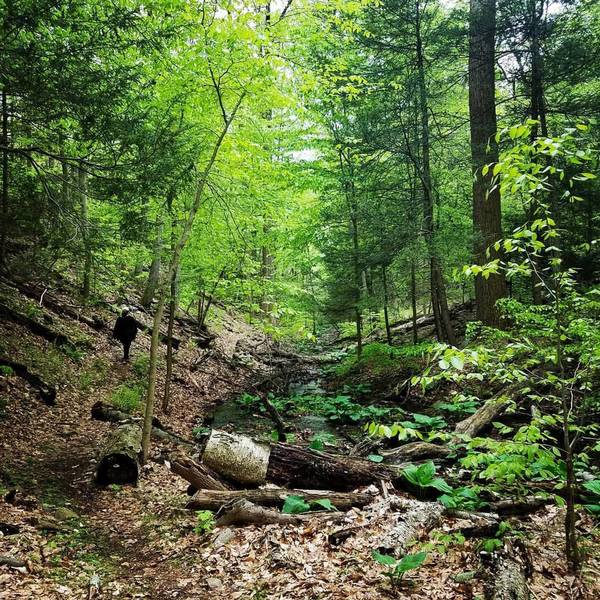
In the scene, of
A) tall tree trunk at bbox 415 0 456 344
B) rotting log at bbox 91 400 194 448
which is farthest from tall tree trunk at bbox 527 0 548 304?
rotting log at bbox 91 400 194 448

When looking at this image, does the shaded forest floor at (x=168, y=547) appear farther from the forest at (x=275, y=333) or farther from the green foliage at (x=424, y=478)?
the green foliage at (x=424, y=478)

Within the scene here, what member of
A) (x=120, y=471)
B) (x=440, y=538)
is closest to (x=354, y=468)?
(x=440, y=538)

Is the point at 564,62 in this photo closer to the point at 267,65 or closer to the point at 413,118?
the point at 413,118

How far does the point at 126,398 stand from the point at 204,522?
18.4 feet

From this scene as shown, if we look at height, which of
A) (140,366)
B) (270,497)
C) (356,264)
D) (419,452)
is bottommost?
(419,452)

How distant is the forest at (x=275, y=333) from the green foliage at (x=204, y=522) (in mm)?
30

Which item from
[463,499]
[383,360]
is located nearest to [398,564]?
[463,499]

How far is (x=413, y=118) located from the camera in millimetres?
13164

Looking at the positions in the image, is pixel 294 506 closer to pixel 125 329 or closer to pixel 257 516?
pixel 257 516

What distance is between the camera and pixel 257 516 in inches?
203

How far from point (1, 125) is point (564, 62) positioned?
38.0ft

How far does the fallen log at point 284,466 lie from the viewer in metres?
5.99

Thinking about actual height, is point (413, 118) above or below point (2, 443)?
above

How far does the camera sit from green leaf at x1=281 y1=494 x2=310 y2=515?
17.1 ft
